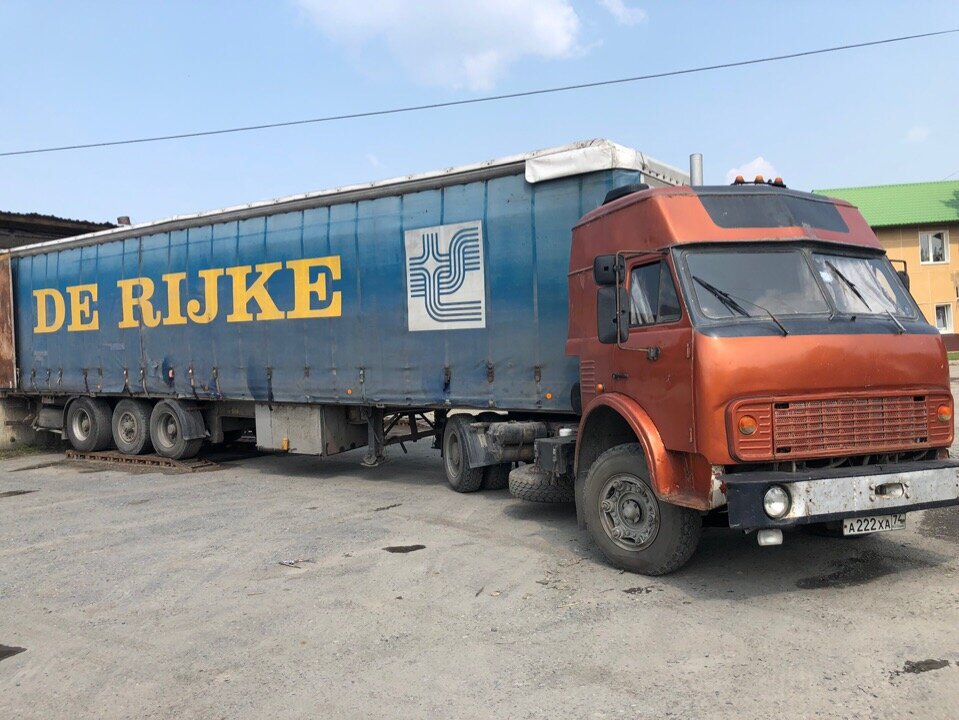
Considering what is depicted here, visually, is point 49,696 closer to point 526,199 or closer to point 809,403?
point 809,403

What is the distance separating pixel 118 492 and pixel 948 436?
967cm

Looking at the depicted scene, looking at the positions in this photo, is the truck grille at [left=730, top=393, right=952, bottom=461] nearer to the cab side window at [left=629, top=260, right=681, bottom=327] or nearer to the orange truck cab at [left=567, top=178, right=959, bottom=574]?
the orange truck cab at [left=567, top=178, right=959, bottom=574]

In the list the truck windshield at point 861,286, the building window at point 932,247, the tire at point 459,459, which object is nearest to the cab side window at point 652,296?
the truck windshield at point 861,286

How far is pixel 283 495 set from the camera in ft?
32.3

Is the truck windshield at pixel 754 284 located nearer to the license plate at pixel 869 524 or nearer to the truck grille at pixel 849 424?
the truck grille at pixel 849 424

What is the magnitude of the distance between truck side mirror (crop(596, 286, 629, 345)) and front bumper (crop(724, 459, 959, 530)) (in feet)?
4.66

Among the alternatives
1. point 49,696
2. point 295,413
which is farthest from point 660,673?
point 295,413

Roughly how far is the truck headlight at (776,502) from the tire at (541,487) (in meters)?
2.71

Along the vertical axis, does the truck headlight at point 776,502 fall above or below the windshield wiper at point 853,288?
below

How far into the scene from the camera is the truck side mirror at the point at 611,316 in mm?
5812

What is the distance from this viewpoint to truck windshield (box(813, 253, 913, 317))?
5488mm

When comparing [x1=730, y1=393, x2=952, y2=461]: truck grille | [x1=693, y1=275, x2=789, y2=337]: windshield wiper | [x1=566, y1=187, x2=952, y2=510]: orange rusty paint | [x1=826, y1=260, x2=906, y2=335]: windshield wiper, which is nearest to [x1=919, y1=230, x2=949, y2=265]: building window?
[x1=566, y1=187, x2=952, y2=510]: orange rusty paint

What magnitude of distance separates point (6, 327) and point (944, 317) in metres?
38.3

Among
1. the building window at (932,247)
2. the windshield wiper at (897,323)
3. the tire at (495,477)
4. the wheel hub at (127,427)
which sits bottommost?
the tire at (495,477)
